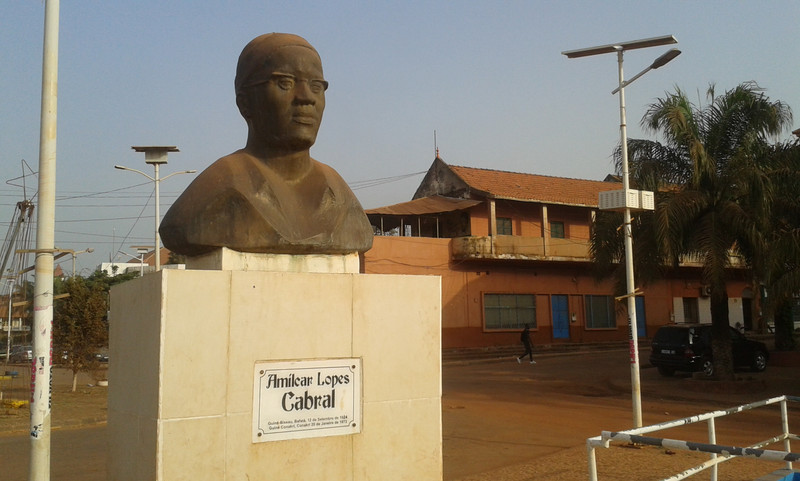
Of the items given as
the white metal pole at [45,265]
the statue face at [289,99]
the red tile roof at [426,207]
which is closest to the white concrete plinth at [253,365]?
the statue face at [289,99]

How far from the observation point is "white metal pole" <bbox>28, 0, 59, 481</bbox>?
6312 mm

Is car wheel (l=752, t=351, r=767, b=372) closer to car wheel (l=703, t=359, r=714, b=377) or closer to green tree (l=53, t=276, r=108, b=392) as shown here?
car wheel (l=703, t=359, r=714, b=377)

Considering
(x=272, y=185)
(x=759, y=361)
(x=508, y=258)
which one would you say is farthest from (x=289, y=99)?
(x=508, y=258)

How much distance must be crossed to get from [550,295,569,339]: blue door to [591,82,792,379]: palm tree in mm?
15237

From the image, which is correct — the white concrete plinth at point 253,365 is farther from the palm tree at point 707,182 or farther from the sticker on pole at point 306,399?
the palm tree at point 707,182

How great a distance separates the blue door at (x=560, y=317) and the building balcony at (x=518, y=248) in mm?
2054

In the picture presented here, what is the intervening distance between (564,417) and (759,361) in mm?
10035

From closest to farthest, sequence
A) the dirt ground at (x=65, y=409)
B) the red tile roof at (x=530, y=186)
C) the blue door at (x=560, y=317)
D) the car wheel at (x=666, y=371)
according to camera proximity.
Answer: the dirt ground at (x=65, y=409) → the car wheel at (x=666, y=371) → the red tile roof at (x=530, y=186) → the blue door at (x=560, y=317)

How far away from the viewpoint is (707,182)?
14930 millimetres

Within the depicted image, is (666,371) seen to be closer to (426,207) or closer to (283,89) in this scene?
(426,207)

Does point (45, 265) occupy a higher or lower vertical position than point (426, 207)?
lower

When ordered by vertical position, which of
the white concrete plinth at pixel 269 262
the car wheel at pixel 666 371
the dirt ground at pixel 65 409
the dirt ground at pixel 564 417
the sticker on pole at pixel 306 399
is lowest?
the dirt ground at pixel 65 409

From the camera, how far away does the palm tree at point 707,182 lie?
46.2 feet

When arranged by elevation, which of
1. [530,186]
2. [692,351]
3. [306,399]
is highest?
[530,186]
